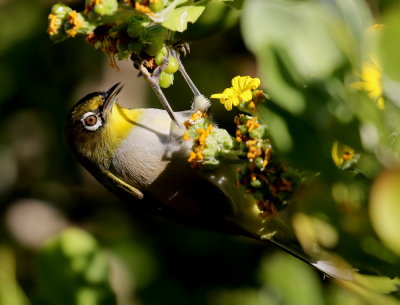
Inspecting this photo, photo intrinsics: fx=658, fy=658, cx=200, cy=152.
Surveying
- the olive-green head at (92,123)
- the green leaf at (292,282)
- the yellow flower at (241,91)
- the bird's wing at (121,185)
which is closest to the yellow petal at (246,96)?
the yellow flower at (241,91)

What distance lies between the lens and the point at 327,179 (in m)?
1.16

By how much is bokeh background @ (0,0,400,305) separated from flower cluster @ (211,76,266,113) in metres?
0.18

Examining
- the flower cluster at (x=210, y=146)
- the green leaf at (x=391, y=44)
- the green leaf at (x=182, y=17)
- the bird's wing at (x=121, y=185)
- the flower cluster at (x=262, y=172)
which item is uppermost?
the green leaf at (x=391, y=44)

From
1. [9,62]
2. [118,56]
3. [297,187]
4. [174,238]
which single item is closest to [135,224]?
[174,238]

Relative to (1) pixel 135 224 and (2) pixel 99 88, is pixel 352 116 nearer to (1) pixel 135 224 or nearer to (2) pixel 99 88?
(1) pixel 135 224

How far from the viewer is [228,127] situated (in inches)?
143

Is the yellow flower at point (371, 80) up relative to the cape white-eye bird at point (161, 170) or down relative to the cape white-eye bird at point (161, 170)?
up

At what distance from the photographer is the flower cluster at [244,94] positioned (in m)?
1.71

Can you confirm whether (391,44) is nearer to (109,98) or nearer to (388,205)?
(388,205)

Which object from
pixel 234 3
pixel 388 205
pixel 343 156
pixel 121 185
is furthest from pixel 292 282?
pixel 388 205

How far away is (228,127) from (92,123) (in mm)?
839

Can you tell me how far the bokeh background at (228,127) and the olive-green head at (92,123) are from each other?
44cm

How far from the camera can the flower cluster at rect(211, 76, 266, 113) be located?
1.71m

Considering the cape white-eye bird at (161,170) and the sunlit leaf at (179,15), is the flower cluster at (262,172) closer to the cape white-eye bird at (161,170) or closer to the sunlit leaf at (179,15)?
the sunlit leaf at (179,15)
